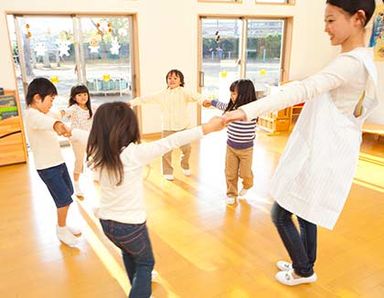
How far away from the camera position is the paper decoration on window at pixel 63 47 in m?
4.85

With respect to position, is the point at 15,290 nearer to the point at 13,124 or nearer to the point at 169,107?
the point at 169,107

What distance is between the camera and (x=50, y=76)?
4934mm

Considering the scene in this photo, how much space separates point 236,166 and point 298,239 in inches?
50.1

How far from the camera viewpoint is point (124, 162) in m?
1.49

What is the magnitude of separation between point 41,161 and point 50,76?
122 inches

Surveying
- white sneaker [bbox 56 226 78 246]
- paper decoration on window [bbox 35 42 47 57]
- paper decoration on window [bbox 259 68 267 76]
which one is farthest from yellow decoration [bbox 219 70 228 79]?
white sneaker [bbox 56 226 78 246]

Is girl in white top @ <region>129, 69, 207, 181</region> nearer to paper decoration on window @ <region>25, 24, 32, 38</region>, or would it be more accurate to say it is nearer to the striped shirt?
the striped shirt

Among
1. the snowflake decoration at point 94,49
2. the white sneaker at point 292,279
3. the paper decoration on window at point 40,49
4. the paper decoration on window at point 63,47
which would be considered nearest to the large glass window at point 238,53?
the snowflake decoration at point 94,49

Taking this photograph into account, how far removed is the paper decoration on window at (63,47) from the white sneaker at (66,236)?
10.5ft

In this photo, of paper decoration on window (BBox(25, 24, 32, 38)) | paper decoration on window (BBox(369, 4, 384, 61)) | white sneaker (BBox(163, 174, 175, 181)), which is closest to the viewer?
white sneaker (BBox(163, 174, 175, 181))

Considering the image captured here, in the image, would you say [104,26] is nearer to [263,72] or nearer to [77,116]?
[77,116]

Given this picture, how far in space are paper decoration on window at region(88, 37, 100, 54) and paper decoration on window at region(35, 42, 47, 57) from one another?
62 cm

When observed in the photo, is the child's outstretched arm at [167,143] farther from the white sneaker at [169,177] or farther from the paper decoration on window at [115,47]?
the paper decoration on window at [115,47]

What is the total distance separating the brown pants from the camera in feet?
9.73
